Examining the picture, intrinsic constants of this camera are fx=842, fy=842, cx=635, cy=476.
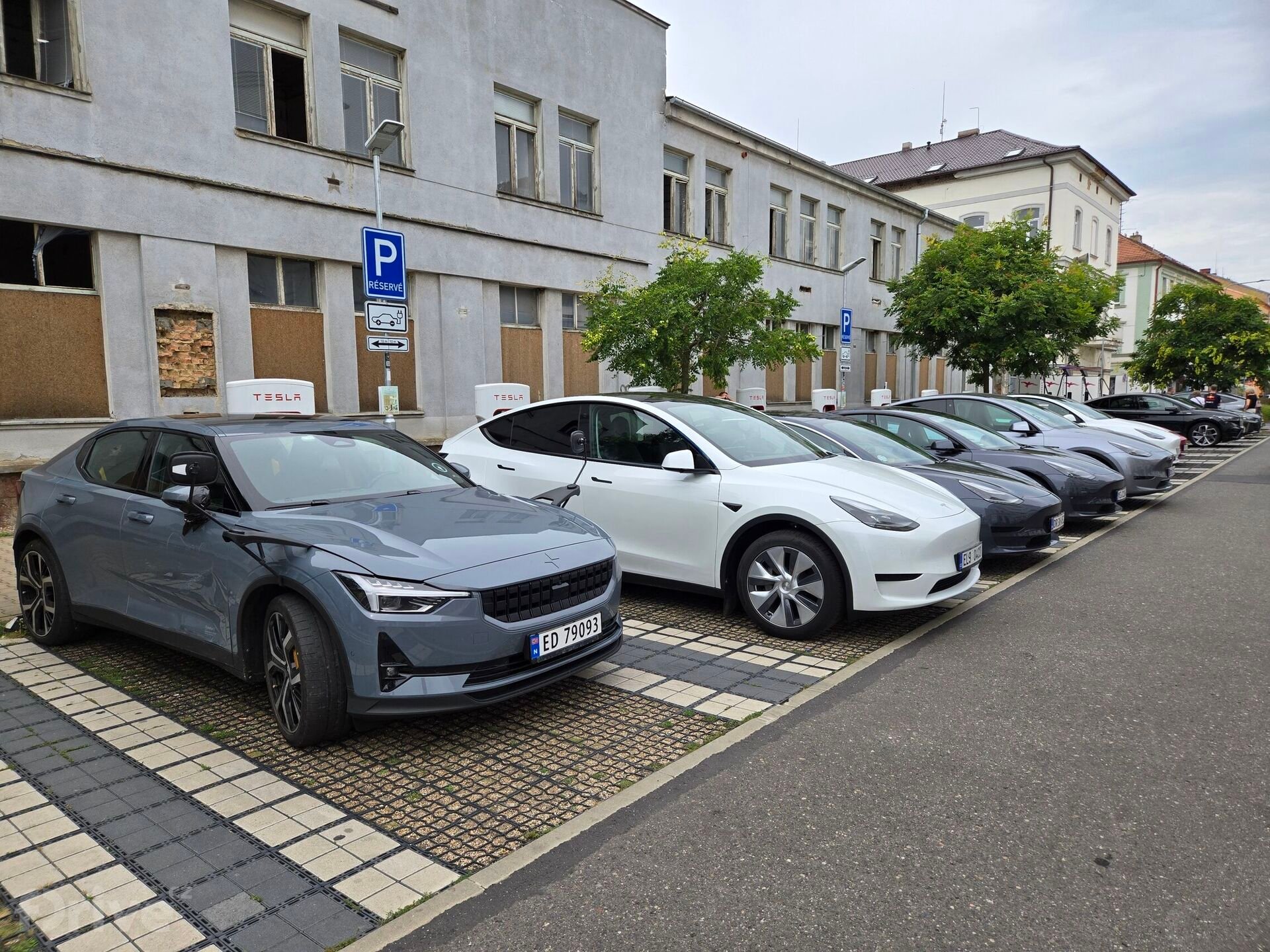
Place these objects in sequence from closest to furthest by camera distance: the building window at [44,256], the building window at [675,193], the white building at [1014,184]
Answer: the building window at [44,256] → the building window at [675,193] → the white building at [1014,184]

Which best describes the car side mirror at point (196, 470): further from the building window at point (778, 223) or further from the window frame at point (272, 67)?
the building window at point (778, 223)

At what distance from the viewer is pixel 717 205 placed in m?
22.6

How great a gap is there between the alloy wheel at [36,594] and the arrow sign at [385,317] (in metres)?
4.23

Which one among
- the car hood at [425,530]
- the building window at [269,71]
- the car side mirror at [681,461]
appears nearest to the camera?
the car hood at [425,530]

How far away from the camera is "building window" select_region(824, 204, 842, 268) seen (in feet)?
89.2

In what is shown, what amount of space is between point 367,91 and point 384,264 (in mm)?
6453

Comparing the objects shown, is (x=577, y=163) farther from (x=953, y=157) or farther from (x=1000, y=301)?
(x=953, y=157)

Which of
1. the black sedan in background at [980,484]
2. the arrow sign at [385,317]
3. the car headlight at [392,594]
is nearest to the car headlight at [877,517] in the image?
the black sedan in background at [980,484]

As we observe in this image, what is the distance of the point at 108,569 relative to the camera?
16.1ft

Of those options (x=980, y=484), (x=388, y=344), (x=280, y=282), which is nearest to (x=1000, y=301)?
(x=980, y=484)

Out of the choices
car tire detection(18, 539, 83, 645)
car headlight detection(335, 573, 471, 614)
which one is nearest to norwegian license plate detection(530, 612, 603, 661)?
car headlight detection(335, 573, 471, 614)

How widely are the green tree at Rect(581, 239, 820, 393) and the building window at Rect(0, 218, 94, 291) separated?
23.1ft

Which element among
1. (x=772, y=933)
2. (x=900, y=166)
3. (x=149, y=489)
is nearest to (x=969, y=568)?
(x=772, y=933)

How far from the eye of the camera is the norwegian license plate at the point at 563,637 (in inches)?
157
